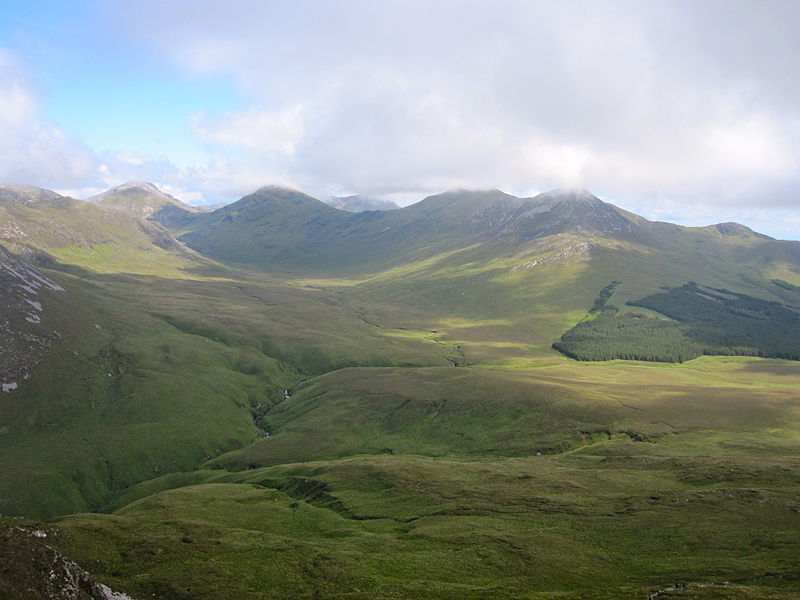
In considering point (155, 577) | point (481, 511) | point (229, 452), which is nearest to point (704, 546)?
point (481, 511)

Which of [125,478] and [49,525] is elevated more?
[49,525]

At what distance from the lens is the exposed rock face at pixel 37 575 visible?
50125mm

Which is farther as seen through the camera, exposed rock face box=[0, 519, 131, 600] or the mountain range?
Answer: the mountain range

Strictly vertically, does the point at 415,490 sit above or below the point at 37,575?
below

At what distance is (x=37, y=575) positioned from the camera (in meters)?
52.2

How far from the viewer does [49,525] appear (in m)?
74.1

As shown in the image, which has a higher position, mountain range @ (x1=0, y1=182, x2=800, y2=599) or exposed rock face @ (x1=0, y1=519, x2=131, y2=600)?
exposed rock face @ (x1=0, y1=519, x2=131, y2=600)

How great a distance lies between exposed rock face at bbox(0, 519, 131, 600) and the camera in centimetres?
5012

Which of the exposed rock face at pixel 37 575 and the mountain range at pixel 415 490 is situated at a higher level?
the exposed rock face at pixel 37 575

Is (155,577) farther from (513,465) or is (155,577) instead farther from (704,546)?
(513,465)

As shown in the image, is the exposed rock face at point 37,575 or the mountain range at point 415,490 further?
the mountain range at point 415,490

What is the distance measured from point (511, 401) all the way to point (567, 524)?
302 feet

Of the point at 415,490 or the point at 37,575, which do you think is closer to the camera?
the point at 37,575

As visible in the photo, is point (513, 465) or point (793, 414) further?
point (793, 414)
